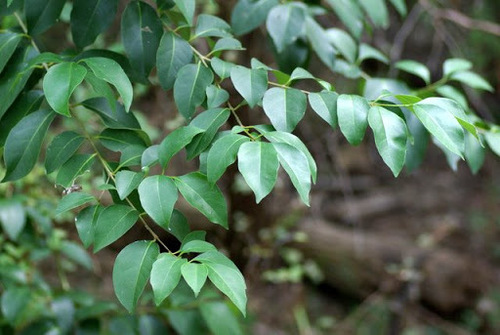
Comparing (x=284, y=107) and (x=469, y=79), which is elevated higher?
(x=284, y=107)

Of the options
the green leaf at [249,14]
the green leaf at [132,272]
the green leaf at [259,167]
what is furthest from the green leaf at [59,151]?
the green leaf at [249,14]

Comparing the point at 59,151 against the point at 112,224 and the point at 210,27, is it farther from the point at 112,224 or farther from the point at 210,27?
the point at 210,27

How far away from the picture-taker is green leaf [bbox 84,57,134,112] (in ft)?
2.89

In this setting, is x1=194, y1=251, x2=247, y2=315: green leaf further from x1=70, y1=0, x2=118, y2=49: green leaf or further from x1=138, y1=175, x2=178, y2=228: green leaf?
x1=70, y1=0, x2=118, y2=49: green leaf

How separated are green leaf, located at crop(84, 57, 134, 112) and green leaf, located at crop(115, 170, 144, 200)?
0.09 meters

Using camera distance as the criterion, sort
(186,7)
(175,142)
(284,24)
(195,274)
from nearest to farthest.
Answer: (195,274)
(175,142)
(186,7)
(284,24)

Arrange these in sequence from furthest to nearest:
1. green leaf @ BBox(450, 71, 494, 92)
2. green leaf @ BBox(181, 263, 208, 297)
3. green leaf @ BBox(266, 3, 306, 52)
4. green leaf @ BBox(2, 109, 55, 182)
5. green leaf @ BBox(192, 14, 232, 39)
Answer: green leaf @ BBox(450, 71, 494, 92) → green leaf @ BBox(266, 3, 306, 52) → green leaf @ BBox(192, 14, 232, 39) → green leaf @ BBox(2, 109, 55, 182) → green leaf @ BBox(181, 263, 208, 297)

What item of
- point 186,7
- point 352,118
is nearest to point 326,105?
point 352,118

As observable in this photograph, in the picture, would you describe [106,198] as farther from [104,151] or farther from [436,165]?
[436,165]

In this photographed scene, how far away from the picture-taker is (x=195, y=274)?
0.77 m

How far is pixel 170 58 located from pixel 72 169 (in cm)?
25

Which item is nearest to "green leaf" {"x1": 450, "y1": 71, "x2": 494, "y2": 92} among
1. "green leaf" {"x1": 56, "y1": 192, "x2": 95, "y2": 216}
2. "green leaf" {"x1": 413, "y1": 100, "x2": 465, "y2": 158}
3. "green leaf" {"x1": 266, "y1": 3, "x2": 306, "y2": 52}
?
"green leaf" {"x1": 266, "y1": 3, "x2": 306, "y2": 52}

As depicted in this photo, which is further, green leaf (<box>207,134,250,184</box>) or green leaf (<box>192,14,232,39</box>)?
green leaf (<box>192,14,232,39</box>)

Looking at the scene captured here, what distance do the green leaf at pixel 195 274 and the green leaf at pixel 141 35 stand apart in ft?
1.35
